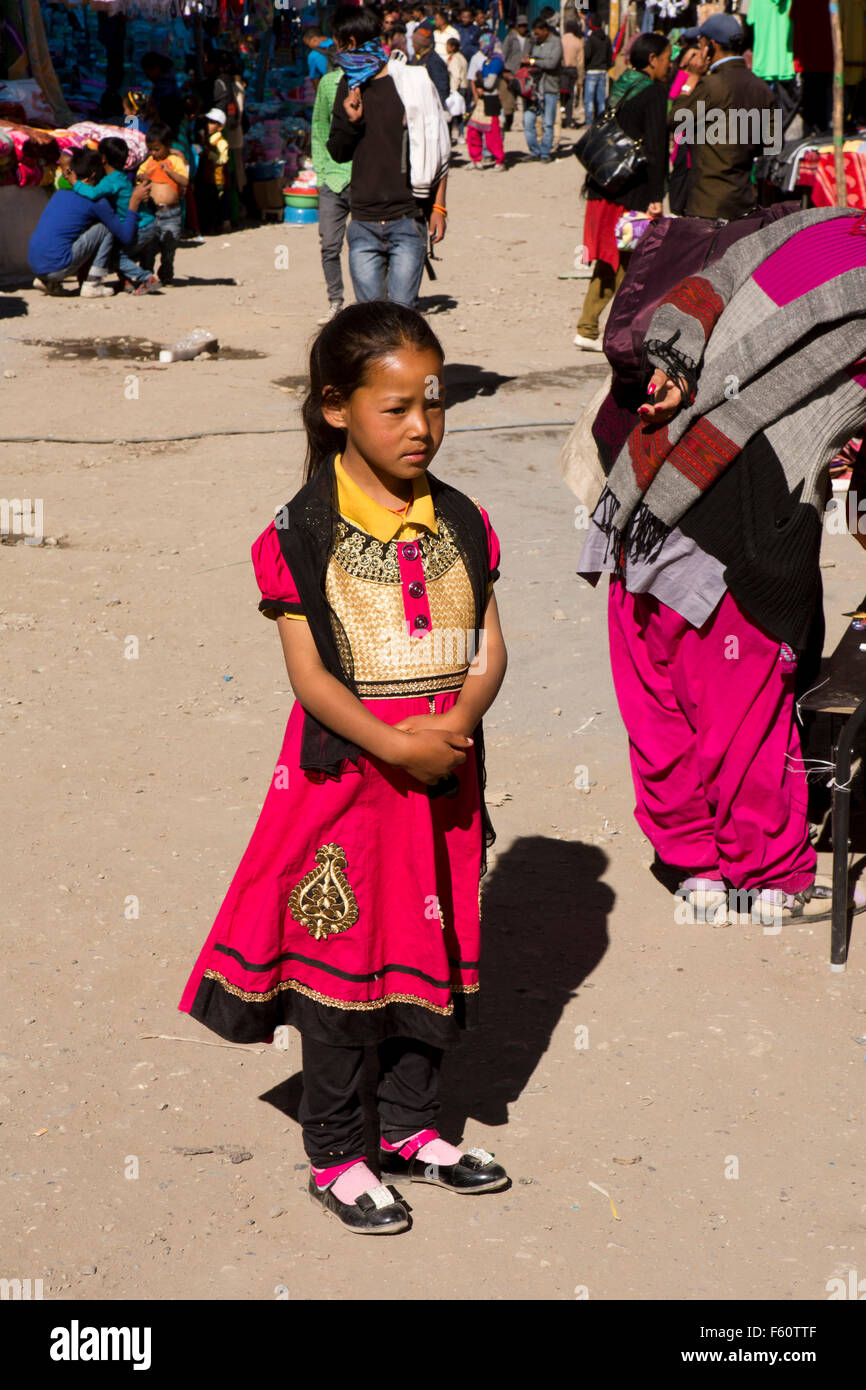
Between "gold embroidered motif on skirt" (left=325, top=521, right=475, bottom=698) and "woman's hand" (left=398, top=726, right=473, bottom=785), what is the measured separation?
106 mm

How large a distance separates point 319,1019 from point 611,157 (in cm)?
718

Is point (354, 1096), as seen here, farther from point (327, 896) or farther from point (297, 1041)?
point (297, 1041)

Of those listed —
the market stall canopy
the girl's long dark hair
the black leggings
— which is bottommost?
the black leggings

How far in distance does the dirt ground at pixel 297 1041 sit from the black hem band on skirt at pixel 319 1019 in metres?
0.36

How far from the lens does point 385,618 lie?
7.97 feet

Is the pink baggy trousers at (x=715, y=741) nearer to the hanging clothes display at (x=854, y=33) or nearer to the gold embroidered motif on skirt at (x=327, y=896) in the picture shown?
the gold embroidered motif on skirt at (x=327, y=896)

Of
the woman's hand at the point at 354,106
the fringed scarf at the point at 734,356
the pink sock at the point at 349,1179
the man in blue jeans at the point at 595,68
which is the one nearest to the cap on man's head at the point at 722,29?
the woman's hand at the point at 354,106

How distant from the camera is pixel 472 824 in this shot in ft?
8.46

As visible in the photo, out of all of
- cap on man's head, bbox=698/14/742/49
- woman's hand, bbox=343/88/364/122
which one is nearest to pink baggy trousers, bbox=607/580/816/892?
woman's hand, bbox=343/88/364/122

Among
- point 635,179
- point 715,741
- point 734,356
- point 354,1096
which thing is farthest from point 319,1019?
point 635,179

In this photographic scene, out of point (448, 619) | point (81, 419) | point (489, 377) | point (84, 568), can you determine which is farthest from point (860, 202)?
point (448, 619)

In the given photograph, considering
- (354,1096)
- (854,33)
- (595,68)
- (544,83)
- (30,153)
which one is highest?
(595,68)

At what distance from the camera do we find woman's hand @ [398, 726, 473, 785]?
7.75ft

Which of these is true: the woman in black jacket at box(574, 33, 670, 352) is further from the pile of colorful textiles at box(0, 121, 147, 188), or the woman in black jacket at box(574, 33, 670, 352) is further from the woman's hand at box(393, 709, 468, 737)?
the woman's hand at box(393, 709, 468, 737)
